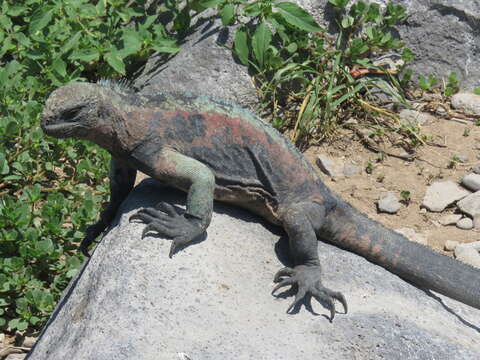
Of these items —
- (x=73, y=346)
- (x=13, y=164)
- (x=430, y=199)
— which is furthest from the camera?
(x=430, y=199)

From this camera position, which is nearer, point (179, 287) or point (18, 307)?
point (179, 287)

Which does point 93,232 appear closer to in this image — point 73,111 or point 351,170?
point 73,111

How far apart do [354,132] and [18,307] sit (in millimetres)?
3116

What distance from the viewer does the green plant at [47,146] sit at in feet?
13.4

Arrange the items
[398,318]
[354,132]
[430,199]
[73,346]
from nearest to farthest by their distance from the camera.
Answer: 1. [73,346]
2. [398,318]
3. [430,199]
4. [354,132]

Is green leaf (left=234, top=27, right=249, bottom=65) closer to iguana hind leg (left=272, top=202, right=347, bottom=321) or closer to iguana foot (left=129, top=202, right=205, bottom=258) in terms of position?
iguana hind leg (left=272, top=202, right=347, bottom=321)

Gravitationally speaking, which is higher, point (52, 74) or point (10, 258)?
point (52, 74)

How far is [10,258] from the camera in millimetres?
4047

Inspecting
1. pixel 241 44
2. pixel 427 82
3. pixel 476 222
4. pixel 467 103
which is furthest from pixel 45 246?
pixel 467 103

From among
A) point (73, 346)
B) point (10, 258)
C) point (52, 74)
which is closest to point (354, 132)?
point (52, 74)

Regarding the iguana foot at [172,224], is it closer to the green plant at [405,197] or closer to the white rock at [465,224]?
the green plant at [405,197]

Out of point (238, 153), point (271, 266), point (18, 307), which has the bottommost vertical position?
point (18, 307)

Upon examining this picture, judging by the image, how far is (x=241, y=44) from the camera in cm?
542

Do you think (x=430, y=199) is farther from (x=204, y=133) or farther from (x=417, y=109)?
(x=204, y=133)
